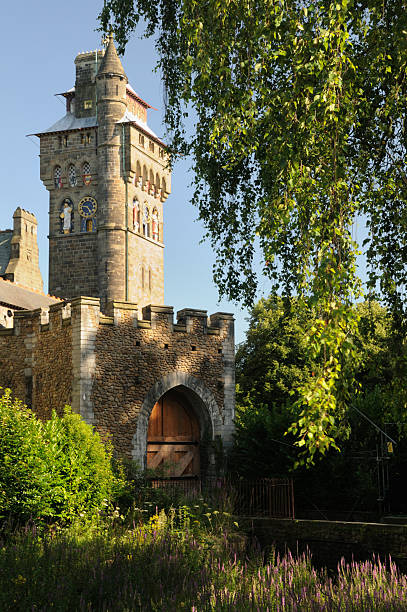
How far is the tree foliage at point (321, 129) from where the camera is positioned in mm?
5508

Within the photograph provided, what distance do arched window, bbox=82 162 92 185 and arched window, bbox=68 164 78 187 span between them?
0.53 meters

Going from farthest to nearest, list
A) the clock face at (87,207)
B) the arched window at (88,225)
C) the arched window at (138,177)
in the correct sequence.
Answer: the arched window at (138,177)
the clock face at (87,207)
the arched window at (88,225)

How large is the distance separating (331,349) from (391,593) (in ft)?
6.55

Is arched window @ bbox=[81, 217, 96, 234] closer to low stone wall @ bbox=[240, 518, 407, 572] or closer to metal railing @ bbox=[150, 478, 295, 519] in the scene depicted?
metal railing @ bbox=[150, 478, 295, 519]

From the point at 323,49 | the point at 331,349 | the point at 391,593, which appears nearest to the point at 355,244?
the point at 331,349

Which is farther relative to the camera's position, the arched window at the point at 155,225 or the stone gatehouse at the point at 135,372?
the arched window at the point at 155,225

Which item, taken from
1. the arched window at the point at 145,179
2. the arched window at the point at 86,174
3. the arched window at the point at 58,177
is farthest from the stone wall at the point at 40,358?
the arched window at the point at 145,179

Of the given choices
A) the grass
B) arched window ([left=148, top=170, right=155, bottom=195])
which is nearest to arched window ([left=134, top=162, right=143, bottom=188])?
arched window ([left=148, top=170, right=155, bottom=195])

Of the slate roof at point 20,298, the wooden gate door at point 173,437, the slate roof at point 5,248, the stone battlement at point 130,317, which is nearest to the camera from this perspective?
the stone battlement at point 130,317

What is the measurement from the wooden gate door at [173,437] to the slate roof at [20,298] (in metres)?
10.5

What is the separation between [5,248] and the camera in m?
46.2

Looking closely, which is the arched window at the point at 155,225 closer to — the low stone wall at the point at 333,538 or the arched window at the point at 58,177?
the arched window at the point at 58,177

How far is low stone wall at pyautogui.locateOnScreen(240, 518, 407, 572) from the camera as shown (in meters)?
11.4

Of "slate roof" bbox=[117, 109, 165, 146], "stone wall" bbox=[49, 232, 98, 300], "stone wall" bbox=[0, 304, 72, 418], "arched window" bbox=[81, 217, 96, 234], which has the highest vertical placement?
"slate roof" bbox=[117, 109, 165, 146]
